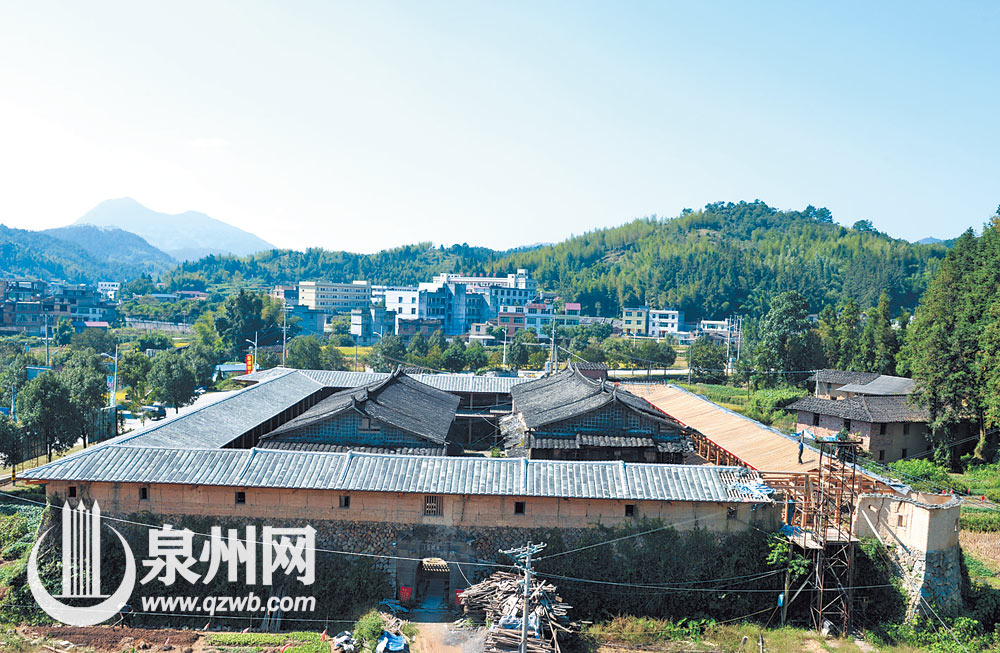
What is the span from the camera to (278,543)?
1514 cm

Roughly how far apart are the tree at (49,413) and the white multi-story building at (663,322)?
6917 cm

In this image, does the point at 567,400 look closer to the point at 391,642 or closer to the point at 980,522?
the point at 391,642

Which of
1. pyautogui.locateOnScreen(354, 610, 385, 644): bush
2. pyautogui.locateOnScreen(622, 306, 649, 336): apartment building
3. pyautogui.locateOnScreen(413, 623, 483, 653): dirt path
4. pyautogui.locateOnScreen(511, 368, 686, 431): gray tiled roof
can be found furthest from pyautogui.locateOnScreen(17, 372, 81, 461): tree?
pyautogui.locateOnScreen(622, 306, 649, 336): apartment building

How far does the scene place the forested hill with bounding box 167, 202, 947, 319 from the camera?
97.2 meters

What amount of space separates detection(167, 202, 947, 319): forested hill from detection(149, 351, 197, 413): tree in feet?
224

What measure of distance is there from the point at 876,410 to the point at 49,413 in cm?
3228

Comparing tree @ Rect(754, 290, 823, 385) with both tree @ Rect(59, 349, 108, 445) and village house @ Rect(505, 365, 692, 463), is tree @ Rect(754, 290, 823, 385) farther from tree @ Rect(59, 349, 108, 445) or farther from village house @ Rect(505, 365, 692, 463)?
tree @ Rect(59, 349, 108, 445)

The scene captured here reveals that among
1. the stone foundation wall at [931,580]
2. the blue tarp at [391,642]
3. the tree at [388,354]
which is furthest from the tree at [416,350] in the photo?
the stone foundation wall at [931,580]

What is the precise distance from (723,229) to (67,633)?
140 metres

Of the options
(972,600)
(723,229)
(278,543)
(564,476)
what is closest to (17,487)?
(278,543)

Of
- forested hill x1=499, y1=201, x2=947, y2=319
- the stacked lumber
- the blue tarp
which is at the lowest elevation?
the blue tarp

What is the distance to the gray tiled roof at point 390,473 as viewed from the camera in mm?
15094

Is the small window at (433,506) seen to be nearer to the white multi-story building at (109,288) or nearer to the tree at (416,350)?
the tree at (416,350)

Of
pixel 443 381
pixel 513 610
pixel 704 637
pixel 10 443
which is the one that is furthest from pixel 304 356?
pixel 704 637
